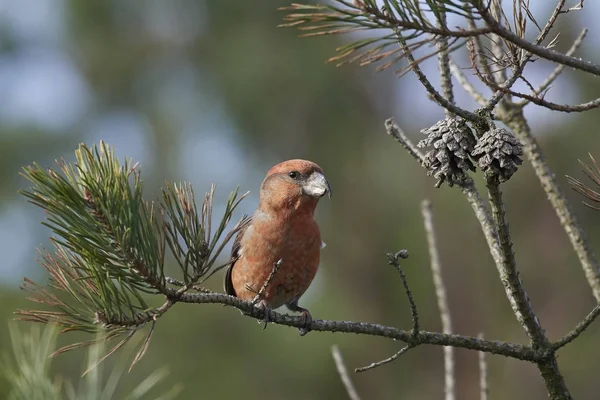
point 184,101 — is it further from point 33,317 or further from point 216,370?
point 33,317

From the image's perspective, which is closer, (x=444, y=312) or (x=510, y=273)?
(x=510, y=273)

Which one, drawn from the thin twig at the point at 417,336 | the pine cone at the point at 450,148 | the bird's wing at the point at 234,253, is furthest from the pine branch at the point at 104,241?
the bird's wing at the point at 234,253

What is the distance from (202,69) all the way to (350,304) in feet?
15.5

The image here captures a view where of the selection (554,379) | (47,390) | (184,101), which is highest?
(184,101)

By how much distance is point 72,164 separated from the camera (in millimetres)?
1598

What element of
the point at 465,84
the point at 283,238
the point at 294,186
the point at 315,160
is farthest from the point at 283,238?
the point at 315,160

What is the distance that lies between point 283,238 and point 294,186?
236 millimetres

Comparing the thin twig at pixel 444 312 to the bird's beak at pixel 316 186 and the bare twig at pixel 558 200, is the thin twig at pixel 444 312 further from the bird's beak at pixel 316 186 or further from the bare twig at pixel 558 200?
the bird's beak at pixel 316 186

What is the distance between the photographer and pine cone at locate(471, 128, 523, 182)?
4.71 ft

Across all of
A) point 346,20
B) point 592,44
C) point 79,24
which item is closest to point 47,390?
point 346,20

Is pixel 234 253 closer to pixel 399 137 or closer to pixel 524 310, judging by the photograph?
pixel 399 137

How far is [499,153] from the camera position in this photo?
1432 mm

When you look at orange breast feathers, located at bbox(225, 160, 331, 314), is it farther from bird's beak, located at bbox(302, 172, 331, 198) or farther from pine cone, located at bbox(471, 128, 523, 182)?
pine cone, located at bbox(471, 128, 523, 182)

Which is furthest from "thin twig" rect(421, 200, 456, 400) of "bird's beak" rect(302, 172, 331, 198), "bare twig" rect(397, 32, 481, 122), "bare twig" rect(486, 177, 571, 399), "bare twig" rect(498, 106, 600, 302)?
"bird's beak" rect(302, 172, 331, 198)
